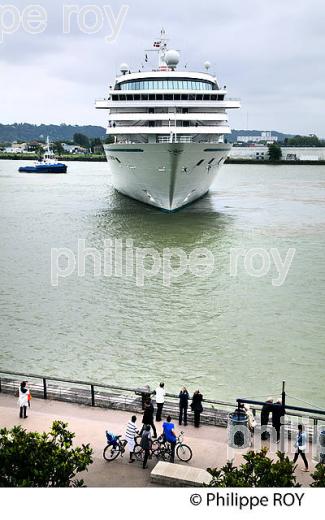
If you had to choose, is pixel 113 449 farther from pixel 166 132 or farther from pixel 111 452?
pixel 166 132

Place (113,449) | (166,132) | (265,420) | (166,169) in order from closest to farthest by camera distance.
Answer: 1. (113,449)
2. (265,420)
3. (166,169)
4. (166,132)

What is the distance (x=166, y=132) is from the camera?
39156mm

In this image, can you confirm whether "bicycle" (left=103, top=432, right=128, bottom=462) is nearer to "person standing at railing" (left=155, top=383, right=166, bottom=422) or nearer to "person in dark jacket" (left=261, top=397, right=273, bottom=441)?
"person standing at railing" (left=155, top=383, right=166, bottom=422)

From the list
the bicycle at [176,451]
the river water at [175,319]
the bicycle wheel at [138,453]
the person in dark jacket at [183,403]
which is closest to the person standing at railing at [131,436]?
the bicycle wheel at [138,453]

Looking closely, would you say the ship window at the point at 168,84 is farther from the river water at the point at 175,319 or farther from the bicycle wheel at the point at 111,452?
the bicycle wheel at the point at 111,452

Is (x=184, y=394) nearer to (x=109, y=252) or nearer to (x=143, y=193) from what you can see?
(x=109, y=252)

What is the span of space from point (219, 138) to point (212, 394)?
119 ft

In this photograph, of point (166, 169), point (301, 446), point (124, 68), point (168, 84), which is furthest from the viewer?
point (124, 68)

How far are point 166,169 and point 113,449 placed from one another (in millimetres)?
30029

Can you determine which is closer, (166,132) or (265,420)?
(265,420)

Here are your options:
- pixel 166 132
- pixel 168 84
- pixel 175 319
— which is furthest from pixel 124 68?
pixel 175 319

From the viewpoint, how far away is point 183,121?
139 ft

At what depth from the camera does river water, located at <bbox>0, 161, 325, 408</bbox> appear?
47.1 feet
